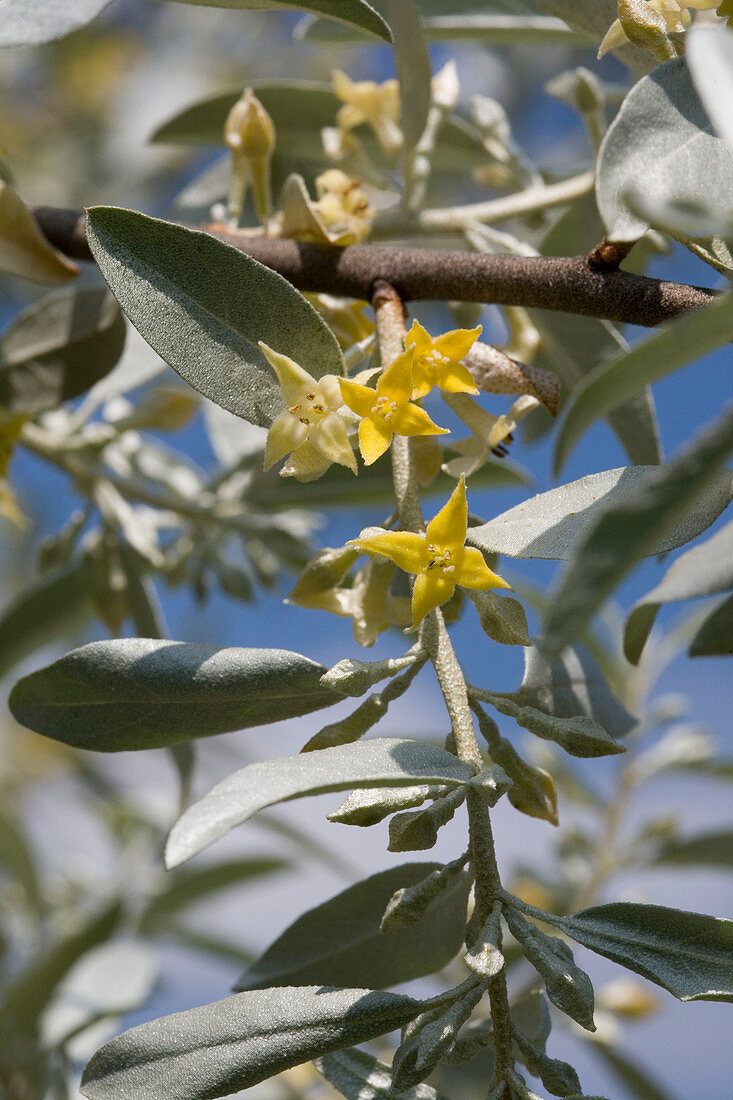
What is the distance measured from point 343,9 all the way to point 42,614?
52.8 inches

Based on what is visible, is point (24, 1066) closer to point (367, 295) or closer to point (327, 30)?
point (367, 295)

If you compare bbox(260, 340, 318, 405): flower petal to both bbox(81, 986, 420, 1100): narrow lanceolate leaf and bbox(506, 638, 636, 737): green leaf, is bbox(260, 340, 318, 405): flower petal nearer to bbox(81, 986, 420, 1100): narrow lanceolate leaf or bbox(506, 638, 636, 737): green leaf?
bbox(506, 638, 636, 737): green leaf

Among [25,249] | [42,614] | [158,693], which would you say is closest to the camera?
[158,693]

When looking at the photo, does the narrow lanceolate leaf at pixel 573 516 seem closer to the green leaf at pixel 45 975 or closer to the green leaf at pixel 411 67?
the green leaf at pixel 411 67

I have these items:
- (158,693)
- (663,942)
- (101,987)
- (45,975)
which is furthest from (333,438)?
(45,975)

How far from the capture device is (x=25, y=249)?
1151 mm

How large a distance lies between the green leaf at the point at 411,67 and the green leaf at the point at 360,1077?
1062 mm

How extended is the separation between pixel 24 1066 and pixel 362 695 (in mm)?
1401

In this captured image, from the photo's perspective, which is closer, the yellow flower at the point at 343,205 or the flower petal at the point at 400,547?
the flower petal at the point at 400,547

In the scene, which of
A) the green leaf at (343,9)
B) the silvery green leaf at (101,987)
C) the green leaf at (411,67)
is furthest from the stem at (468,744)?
the silvery green leaf at (101,987)

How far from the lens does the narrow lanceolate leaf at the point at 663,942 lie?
798 millimetres

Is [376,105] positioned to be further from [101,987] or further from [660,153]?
[101,987]

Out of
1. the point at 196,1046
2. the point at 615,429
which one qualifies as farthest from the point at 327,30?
the point at 196,1046

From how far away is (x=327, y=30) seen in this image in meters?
1.61
